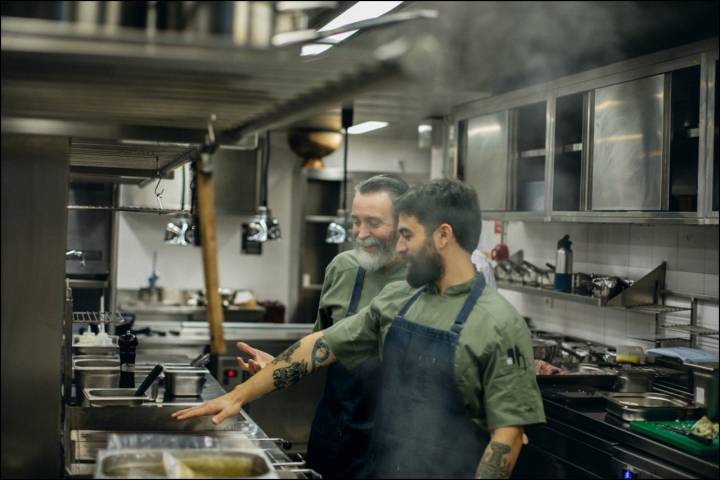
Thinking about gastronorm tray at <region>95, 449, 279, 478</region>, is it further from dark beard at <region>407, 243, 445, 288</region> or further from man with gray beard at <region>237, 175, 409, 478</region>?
man with gray beard at <region>237, 175, 409, 478</region>

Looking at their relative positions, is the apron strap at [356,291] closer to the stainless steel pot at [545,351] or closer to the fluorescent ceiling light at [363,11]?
the fluorescent ceiling light at [363,11]

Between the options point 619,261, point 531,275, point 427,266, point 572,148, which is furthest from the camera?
point 531,275

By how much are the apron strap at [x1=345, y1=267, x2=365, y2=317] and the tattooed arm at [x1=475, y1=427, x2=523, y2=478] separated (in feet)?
3.79

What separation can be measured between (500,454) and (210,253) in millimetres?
1178

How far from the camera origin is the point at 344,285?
3.72 metres

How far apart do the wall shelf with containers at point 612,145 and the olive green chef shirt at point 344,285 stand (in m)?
1.42

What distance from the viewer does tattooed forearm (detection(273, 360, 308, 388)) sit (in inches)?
120

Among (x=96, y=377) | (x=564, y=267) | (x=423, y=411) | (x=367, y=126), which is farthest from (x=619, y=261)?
(x=367, y=126)

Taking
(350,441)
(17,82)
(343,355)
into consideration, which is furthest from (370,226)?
(17,82)

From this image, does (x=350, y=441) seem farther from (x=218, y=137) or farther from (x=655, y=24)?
(x=655, y=24)

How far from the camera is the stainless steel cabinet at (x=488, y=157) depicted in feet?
19.0

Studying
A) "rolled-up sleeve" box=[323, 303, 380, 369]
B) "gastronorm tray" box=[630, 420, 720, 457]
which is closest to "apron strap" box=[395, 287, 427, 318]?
"rolled-up sleeve" box=[323, 303, 380, 369]

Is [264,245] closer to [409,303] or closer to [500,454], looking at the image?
[409,303]

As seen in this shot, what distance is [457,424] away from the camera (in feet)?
9.20
